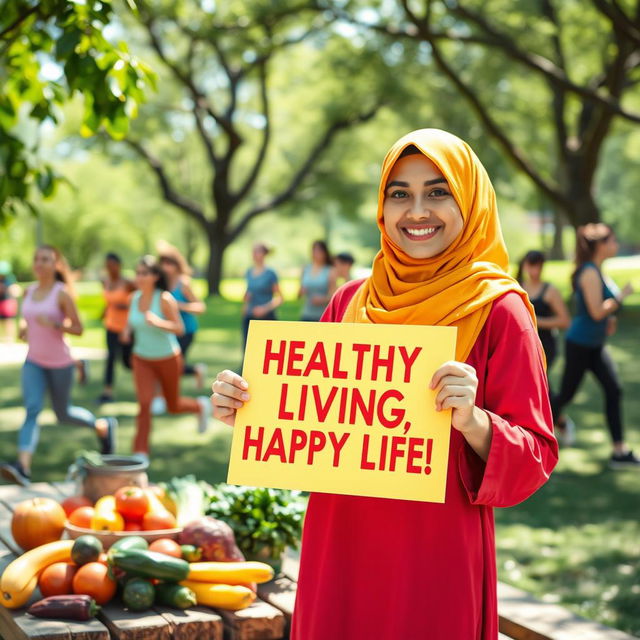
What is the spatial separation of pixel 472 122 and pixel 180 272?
28.7 meters

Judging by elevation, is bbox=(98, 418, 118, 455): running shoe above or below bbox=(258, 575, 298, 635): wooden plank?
above

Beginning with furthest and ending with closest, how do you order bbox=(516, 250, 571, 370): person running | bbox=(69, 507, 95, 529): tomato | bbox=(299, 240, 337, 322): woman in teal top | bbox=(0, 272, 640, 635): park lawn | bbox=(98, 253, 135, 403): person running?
bbox=(98, 253, 135, 403): person running → bbox=(299, 240, 337, 322): woman in teal top → bbox=(516, 250, 571, 370): person running → bbox=(0, 272, 640, 635): park lawn → bbox=(69, 507, 95, 529): tomato

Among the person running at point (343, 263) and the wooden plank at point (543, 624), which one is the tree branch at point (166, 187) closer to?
the person running at point (343, 263)

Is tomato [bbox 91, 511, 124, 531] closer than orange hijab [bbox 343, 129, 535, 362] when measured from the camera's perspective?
No

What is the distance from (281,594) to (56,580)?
968 mm

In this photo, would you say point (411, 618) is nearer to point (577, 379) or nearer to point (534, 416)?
point (534, 416)

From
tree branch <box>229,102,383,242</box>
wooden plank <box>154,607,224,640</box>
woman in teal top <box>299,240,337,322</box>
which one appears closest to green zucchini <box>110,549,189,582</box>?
wooden plank <box>154,607,224,640</box>

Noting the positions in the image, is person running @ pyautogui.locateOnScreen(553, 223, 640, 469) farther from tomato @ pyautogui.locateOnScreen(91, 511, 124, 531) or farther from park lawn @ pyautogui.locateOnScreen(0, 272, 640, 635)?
tomato @ pyautogui.locateOnScreen(91, 511, 124, 531)

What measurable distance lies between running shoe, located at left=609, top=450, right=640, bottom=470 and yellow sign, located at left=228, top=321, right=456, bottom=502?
6.88m

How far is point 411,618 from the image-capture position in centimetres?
258

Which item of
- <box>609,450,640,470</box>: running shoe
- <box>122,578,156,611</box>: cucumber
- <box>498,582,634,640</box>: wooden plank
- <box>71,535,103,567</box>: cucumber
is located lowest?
<box>122,578,156,611</box>: cucumber

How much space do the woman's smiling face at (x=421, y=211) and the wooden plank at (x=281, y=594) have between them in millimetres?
2072

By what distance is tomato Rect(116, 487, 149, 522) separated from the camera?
4.67 metres

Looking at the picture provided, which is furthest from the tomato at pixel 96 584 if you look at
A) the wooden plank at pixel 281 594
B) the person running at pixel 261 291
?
the person running at pixel 261 291
